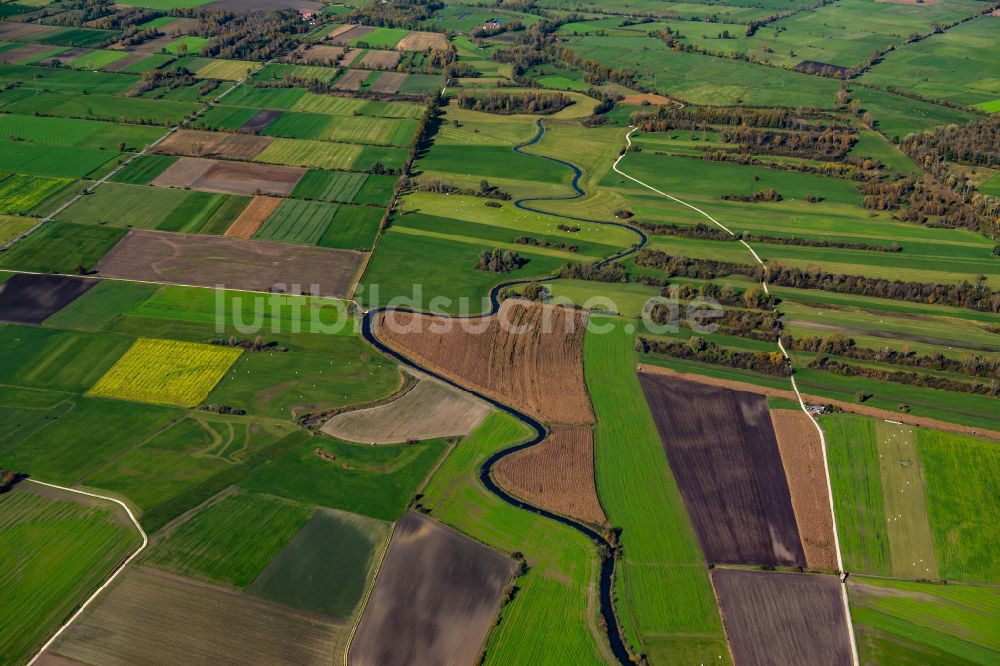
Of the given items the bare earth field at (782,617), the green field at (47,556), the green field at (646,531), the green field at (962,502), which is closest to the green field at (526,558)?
the green field at (646,531)

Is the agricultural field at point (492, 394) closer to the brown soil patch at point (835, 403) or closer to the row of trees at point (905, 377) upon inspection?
the brown soil patch at point (835, 403)

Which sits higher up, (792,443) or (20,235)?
(20,235)

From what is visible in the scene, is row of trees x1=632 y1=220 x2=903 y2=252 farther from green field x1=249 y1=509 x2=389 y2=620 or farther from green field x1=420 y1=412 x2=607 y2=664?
green field x1=249 y1=509 x2=389 y2=620

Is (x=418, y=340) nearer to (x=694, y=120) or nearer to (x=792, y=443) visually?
(x=792, y=443)

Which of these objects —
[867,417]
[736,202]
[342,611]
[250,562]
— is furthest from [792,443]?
[736,202]

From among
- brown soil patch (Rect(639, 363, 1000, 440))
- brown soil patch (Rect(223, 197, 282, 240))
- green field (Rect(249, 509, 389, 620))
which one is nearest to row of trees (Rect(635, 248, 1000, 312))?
brown soil patch (Rect(639, 363, 1000, 440))

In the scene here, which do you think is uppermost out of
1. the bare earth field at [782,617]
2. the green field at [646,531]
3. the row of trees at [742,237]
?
the row of trees at [742,237]
